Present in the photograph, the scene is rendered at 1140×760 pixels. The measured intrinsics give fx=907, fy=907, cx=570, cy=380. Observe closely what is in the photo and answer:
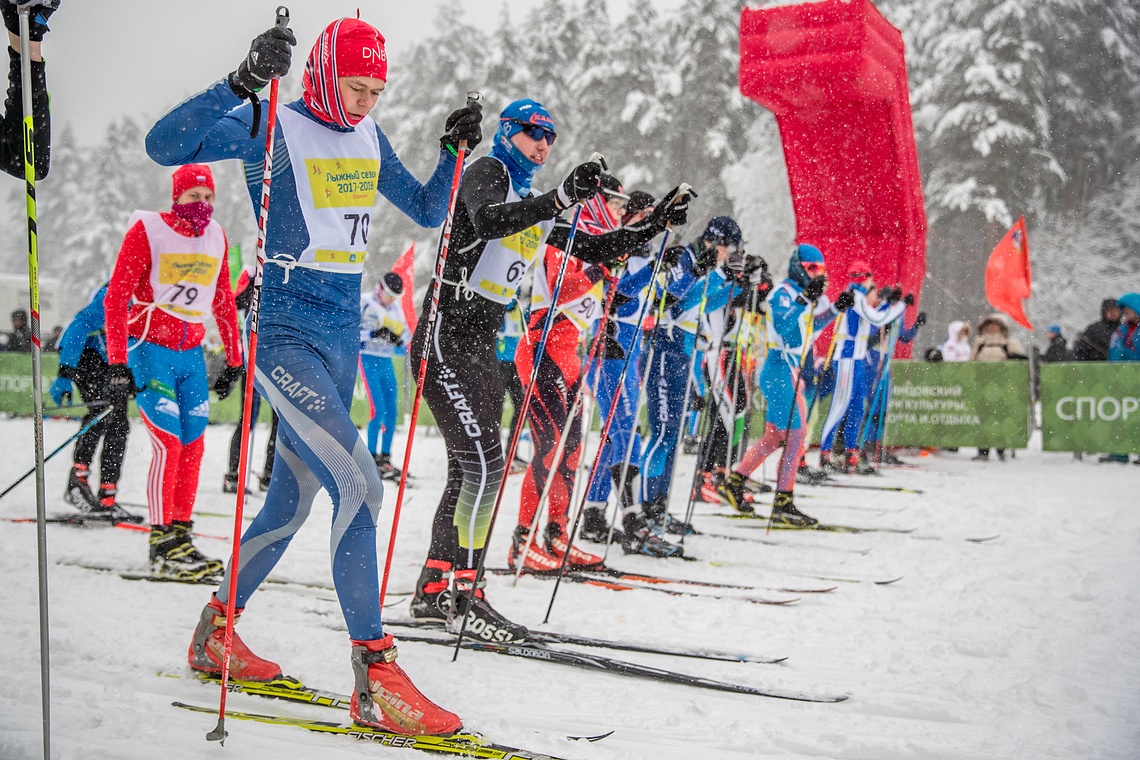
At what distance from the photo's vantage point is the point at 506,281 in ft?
12.3

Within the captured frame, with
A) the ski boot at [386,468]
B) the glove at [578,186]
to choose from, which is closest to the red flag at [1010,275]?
the ski boot at [386,468]

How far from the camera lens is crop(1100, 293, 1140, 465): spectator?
11.2 meters

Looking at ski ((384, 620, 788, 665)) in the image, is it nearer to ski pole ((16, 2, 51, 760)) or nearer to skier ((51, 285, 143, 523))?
ski pole ((16, 2, 51, 760))

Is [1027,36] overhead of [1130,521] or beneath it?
overhead

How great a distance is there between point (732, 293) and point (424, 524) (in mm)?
2656

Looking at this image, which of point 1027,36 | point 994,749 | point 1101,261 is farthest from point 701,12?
point 994,749

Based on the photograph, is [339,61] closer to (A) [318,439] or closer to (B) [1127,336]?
(A) [318,439]

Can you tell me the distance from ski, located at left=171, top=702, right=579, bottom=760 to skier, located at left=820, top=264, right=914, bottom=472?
648 centimetres

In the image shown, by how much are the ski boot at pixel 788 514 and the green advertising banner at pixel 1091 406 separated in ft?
20.2

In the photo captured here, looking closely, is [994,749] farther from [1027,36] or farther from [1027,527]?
[1027,36]

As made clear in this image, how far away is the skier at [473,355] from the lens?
3.60 meters

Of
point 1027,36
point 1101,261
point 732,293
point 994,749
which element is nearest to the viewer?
point 994,749

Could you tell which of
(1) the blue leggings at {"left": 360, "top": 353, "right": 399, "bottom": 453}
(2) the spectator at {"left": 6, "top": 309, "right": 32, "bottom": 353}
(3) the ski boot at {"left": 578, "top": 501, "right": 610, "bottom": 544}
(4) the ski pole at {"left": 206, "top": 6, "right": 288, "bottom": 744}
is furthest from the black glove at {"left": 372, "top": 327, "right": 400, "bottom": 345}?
(2) the spectator at {"left": 6, "top": 309, "right": 32, "bottom": 353}

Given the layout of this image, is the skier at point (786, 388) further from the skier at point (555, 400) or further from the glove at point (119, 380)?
the glove at point (119, 380)
